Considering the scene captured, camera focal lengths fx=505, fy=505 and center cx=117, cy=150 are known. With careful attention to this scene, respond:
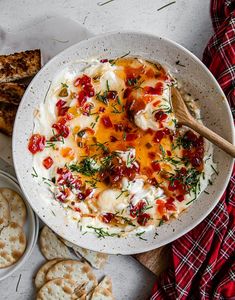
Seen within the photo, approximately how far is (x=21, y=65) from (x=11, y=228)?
5.05 feet

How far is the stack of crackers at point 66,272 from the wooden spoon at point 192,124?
1.55 m

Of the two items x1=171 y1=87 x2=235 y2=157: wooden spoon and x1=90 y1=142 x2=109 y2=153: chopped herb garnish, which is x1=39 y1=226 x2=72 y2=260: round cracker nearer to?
x1=90 y1=142 x2=109 y2=153: chopped herb garnish

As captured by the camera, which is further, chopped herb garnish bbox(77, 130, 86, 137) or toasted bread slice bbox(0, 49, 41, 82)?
toasted bread slice bbox(0, 49, 41, 82)

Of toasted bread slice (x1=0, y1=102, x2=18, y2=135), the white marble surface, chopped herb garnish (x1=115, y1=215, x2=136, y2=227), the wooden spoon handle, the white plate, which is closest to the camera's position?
the wooden spoon handle

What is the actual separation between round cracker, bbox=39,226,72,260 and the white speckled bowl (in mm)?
373

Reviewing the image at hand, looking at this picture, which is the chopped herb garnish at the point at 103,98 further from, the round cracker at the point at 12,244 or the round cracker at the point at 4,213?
the round cracker at the point at 12,244

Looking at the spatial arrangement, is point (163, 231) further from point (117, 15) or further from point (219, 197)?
point (117, 15)

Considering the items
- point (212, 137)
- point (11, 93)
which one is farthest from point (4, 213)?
point (212, 137)

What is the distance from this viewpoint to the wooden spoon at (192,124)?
4.15m

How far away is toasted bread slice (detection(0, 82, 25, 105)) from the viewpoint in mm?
4617

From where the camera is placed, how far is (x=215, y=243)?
4.64m

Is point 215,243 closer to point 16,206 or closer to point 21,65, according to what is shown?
point 16,206

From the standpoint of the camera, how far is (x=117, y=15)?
4.87 m

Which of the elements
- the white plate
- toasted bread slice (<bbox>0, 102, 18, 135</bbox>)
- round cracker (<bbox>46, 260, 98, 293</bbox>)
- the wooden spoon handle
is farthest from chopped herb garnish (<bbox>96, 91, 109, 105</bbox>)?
round cracker (<bbox>46, 260, 98, 293</bbox>)
